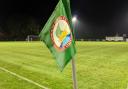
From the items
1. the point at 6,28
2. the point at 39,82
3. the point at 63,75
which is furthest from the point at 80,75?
the point at 6,28

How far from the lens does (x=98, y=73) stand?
9.98 meters

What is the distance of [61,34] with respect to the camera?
16.0 feet

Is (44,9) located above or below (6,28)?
above

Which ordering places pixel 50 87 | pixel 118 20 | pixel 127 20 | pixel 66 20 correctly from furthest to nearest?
pixel 118 20 → pixel 127 20 → pixel 50 87 → pixel 66 20

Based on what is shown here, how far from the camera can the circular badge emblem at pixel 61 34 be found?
4.85 meters

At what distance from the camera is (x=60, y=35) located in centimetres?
486

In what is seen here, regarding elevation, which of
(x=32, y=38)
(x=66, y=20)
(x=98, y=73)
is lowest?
(x=32, y=38)

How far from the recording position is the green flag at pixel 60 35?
15.9ft

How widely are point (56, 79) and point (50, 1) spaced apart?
7433 cm

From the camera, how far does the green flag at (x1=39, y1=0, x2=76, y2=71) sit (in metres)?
4.84

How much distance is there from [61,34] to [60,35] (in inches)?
1.1

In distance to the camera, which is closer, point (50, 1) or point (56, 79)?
point (56, 79)

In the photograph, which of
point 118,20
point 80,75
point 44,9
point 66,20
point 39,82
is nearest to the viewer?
point 66,20

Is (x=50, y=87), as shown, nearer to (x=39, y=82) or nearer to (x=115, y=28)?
(x=39, y=82)
